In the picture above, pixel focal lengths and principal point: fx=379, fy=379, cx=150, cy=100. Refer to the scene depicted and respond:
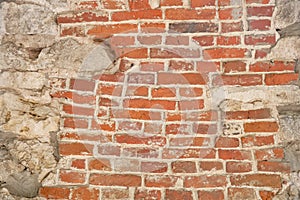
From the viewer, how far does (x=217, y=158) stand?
193 centimetres

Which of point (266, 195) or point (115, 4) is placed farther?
point (115, 4)

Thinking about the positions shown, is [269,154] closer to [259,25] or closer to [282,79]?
[282,79]

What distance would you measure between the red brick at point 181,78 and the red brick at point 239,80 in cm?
8

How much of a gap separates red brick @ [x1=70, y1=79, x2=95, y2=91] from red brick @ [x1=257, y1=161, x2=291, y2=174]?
3.09ft

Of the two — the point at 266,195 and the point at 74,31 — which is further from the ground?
the point at 74,31

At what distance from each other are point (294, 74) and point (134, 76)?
82 centimetres

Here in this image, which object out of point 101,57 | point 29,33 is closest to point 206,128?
point 101,57

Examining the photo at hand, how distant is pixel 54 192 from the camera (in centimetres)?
193

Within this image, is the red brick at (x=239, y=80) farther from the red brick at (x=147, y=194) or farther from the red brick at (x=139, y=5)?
the red brick at (x=147, y=194)

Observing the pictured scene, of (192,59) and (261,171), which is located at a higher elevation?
(192,59)

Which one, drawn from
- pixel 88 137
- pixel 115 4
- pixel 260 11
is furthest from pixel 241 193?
pixel 115 4

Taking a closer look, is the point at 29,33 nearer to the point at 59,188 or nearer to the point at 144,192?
the point at 59,188

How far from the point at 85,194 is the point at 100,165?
16 cm

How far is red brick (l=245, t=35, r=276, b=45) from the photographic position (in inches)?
76.5
